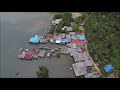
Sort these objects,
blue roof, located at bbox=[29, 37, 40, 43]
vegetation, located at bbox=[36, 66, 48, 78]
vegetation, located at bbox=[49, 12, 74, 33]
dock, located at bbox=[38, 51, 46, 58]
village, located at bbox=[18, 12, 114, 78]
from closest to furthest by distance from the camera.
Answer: vegetation, located at bbox=[36, 66, 48, 78] < village, located at bbox=[18, 12, 114, 78] < dock, located at bbox=[38, 51, 46, 58] < blue roof, located at bbox=[29, 37, 40, 43] < vegetation, located at bbox=[49, 12, 74, 33]

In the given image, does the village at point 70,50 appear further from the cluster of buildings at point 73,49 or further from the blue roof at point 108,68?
the blue roof at point 108,68

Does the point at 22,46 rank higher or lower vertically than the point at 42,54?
higher

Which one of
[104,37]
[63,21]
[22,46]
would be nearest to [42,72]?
[22,46]

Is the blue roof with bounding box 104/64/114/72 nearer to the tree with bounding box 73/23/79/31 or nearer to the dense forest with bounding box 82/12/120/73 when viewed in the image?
the dense forest with bounding box 82/12/120/73

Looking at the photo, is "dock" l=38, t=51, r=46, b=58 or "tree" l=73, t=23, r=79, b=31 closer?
"dock" l=38, t=51, r=46, b=58

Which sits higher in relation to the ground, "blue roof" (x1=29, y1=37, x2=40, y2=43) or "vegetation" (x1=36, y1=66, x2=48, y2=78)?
"blue roof" (x1=29, y1=37, x2=40, y2=43)

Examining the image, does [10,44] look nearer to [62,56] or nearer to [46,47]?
[46,47]

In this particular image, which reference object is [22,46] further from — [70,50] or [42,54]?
[70,50]

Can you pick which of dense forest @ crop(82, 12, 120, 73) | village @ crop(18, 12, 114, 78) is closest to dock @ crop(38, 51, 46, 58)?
village @ crop(18, 12, 114, 78)
